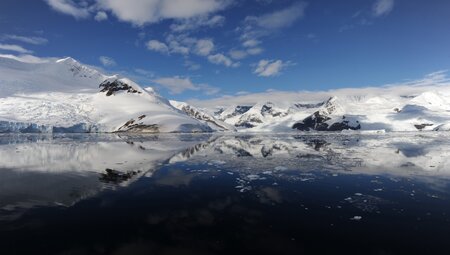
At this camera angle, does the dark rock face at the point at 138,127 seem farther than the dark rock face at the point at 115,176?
Yes

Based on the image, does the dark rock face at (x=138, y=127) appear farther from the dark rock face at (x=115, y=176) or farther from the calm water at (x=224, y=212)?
the calm water at (x=224, y=212)

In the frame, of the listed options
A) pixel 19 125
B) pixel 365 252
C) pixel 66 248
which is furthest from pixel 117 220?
pixel 19 125

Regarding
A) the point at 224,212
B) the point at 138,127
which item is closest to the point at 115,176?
the point at 224,212

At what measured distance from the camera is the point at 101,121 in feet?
514

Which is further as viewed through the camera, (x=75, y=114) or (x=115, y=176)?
(x=75, y=114)

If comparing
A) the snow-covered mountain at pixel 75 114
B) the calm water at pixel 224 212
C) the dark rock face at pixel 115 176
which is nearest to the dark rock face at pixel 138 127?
the snow-covered mountain at pixel 75 114

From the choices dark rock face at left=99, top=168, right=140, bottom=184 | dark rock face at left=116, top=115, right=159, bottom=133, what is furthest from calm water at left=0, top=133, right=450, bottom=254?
dark rock face at left=116, top=115, right=159, bottom=133

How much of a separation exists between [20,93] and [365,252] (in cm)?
19994

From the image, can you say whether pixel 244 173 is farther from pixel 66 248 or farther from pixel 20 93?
pixel 20 93

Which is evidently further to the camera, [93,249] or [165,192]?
[165,192]

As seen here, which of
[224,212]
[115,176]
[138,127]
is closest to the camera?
[224,212]

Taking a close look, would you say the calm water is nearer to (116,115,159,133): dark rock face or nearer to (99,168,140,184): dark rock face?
(99,168,140,184): dark rock face

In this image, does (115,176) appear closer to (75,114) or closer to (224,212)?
(224,212)

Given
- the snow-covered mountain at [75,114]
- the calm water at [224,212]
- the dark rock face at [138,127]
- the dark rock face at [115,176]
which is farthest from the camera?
the dark rock face at [138,127]
